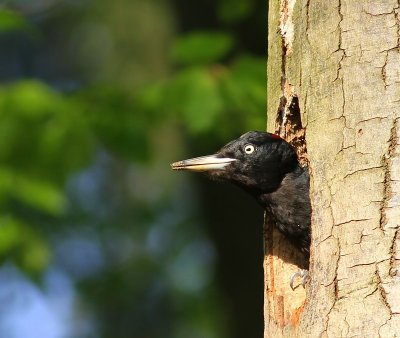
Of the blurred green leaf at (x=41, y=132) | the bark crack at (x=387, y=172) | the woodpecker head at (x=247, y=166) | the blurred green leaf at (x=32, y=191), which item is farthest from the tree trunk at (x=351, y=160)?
the blurred green leaf at (x=41, y=132)

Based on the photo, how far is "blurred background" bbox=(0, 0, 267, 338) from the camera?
259 inches

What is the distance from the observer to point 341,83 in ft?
12.6

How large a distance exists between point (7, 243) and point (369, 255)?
415 cm

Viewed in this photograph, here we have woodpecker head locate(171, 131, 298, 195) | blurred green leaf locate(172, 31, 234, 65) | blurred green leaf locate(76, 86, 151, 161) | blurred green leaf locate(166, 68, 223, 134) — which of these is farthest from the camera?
blurred green leaf locate(76, 86, 151, 161)

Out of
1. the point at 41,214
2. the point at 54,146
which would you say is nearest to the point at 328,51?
the point at 54,146

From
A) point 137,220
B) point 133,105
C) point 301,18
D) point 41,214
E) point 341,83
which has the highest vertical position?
point 137,220

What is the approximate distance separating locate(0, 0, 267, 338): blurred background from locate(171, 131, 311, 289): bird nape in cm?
116

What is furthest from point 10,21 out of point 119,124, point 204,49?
point 204,49

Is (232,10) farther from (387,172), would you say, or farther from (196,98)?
(387,172)

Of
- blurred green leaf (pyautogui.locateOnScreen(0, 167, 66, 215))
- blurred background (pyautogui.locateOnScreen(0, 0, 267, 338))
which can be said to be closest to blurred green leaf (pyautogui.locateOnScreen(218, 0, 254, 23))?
blurred background (pyautogui.locateOnScreen(0, 0, 267, 338))

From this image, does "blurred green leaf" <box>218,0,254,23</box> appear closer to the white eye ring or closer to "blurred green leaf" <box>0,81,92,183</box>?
"blurred green leaf" <box>0,81,92,183</box>

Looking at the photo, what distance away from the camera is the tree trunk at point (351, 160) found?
3.55m

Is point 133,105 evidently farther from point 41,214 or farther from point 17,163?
point 41,214

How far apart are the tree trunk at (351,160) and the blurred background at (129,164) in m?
2.31
